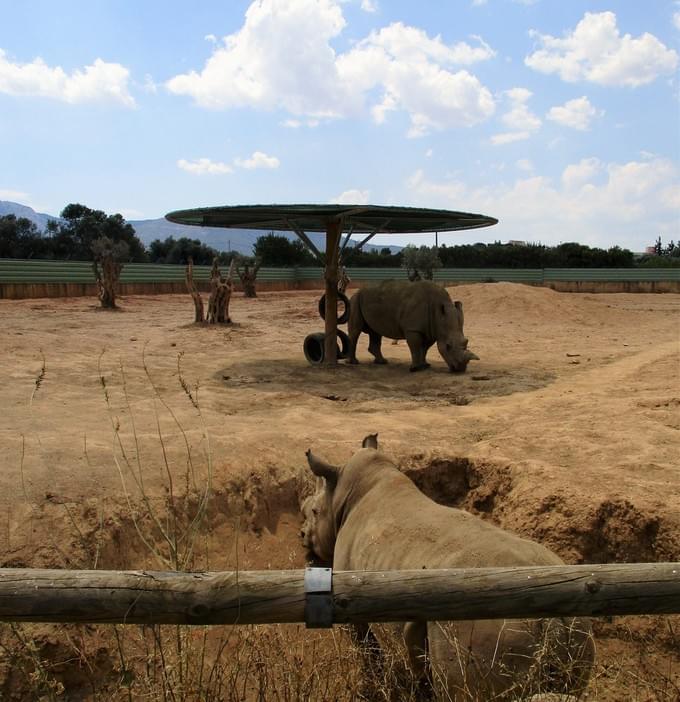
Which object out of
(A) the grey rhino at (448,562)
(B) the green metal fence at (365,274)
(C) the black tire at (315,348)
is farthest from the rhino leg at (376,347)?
(B) the green metal fence at (365,274)

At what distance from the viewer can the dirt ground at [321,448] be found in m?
4.77

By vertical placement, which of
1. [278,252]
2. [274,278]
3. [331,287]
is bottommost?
[331,287]

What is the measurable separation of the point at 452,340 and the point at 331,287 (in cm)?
239

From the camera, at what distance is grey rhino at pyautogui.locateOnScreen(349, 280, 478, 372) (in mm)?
11438

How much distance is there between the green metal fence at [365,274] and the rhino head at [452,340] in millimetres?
22214

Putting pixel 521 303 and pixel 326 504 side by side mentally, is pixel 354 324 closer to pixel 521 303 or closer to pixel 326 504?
pixel 326 504

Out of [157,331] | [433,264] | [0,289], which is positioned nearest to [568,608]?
[157,331]

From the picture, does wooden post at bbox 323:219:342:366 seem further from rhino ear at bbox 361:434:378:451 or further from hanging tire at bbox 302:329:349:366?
rhino ear at bbox 361:434:378:451

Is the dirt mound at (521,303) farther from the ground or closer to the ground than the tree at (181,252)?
closer to the ground

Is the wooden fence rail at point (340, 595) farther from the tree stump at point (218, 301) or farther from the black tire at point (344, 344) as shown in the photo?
the tree stump at point (218, 301)

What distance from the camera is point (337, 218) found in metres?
11.2

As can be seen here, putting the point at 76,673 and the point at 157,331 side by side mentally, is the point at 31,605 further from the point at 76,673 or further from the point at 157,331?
the point at 157,331

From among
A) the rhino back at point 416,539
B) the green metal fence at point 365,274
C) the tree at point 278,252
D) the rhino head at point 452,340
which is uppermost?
the tree at point 278,252

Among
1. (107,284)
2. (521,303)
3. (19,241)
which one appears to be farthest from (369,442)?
(19,241)
